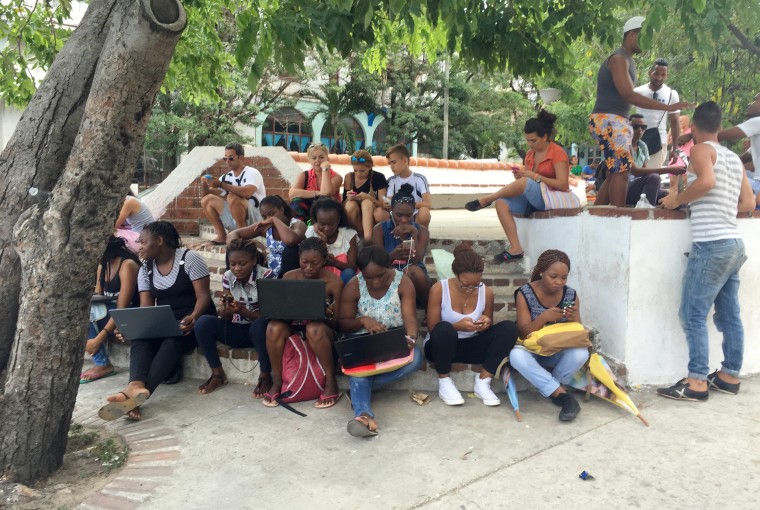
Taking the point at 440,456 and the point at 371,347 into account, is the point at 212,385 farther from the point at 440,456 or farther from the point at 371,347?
the point at 440,456

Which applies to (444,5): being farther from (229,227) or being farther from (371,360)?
(229,227)

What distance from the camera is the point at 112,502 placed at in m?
2.97

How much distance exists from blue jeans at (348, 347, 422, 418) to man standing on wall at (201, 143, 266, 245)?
3.43 metres

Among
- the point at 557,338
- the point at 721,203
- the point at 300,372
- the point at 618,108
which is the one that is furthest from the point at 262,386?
the point at 618,108

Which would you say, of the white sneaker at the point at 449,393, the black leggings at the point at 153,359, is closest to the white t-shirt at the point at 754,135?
the white sneaker at the point at 449,393

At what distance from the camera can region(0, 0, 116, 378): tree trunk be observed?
3.18m

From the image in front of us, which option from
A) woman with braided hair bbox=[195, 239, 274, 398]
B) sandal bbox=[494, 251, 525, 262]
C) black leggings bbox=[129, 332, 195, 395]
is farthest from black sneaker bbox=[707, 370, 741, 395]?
black leggings bbox=[129, 332, 195, 395]

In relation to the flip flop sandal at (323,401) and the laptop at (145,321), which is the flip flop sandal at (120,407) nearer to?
the laptop at (145,321)

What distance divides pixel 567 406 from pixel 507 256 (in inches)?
77.5

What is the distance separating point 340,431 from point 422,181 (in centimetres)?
298

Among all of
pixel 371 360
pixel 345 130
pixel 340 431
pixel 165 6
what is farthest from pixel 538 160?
pixel 345 130

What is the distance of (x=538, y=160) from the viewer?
551 centimetres

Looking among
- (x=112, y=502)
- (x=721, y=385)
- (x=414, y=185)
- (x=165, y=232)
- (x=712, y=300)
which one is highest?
(x=414, y=185)

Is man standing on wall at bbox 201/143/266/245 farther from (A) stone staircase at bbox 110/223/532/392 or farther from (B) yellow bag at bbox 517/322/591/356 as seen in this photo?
(B) yellow bag at bbox 517/322/591/356
